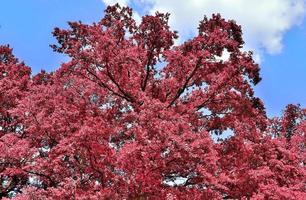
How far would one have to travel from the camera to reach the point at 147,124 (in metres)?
18.1

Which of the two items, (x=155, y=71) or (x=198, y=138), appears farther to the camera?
(x=155, y=71)

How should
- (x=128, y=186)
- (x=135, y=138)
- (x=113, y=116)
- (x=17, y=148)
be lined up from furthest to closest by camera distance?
(x=113, y=116), (x=17, y=148), (x=135, y=138), (x=128, y=186)

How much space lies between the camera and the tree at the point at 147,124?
58.0 feet

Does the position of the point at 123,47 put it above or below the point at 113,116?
above

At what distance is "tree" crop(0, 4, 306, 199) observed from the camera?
1769cm

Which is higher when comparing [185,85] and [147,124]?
[185,85]

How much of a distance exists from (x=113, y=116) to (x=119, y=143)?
203 centimetres

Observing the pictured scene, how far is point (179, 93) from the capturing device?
72.7 ft

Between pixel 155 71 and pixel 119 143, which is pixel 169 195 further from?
pixel 155 71

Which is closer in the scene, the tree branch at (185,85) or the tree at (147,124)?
the tree at (147,124)

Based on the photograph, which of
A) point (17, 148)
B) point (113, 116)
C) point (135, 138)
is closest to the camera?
point (135, 138)

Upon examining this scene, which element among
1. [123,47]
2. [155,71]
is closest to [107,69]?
[123,47]

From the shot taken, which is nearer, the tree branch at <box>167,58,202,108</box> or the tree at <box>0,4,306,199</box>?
the tree at <box>0,4,306,199</box>

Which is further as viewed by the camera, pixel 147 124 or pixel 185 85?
pixel 185 85
